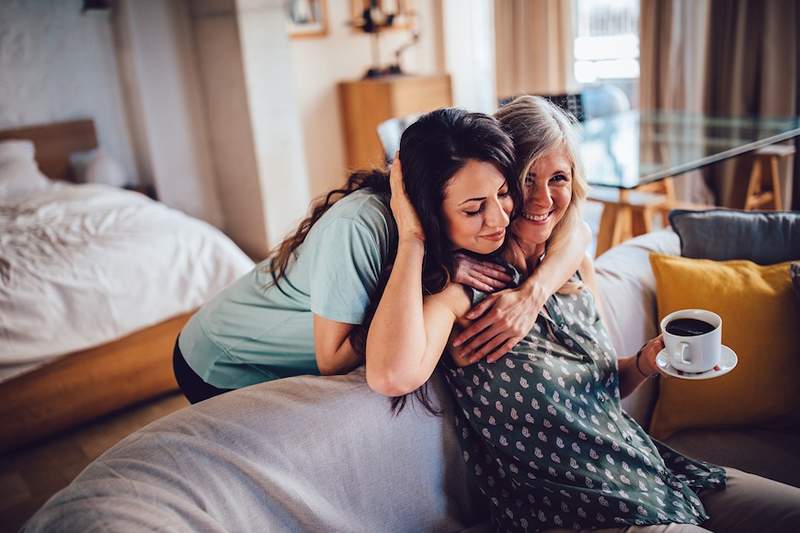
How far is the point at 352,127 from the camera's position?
5293 millimetres

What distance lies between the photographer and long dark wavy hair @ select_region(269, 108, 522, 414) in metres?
1.26

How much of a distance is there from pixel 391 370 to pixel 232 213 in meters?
3.98

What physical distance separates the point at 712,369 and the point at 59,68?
15.2 ft

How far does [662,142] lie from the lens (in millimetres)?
→ 3174

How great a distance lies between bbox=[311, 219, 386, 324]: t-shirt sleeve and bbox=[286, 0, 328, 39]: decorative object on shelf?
397 centimetres

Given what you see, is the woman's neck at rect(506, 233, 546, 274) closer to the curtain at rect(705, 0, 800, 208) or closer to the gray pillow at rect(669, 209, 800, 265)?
the gray pillow at rect(669, 209, 800, 265)

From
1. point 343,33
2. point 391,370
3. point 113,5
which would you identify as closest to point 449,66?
point 343,33

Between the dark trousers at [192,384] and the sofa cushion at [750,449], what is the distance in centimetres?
115

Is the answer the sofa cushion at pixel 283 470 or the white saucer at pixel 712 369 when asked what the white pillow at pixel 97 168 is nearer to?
the sofa cushion at pixel 283 470

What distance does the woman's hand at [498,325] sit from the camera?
1305mm

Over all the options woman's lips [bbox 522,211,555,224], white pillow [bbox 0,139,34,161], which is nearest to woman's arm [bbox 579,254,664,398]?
woman's lips [bbox 522,211,555,224]

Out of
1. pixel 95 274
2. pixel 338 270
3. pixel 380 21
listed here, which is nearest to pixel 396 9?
pixel 380 21

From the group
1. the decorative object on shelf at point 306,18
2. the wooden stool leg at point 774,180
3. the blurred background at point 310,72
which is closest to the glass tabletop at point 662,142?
the wooden stool leg at point 774,180

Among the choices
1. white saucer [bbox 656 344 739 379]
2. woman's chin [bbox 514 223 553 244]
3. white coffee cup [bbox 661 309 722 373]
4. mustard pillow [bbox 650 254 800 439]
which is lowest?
mustard pillow [bbox 650 254 800 439]
